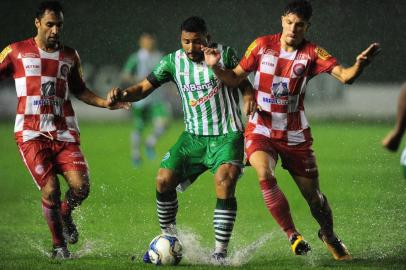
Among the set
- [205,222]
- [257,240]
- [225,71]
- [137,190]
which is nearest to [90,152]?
[137,190]

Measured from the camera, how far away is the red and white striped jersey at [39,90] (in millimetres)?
7273

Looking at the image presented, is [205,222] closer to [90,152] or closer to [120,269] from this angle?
[120,269]

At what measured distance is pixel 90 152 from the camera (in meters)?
16.5

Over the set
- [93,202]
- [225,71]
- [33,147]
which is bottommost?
[93,202]

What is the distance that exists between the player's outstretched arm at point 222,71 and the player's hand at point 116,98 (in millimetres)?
735

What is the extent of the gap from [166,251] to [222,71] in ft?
4.60

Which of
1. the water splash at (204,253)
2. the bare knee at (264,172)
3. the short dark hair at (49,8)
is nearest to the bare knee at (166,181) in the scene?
the water splash at (204,253)

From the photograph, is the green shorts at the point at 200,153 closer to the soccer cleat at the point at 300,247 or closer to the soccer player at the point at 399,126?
the soccer cleat at the point at 300,247

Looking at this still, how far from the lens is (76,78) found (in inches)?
299

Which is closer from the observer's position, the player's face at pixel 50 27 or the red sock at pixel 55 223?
the red sock at pixel 55 223

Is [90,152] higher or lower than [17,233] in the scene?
lower

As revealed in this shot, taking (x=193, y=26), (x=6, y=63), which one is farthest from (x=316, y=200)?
(x=6, y=63)

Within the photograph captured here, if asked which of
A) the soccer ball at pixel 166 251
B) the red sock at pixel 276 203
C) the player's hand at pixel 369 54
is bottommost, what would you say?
the soccer ball at pixel 166 251

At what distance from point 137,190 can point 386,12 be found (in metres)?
11.2
